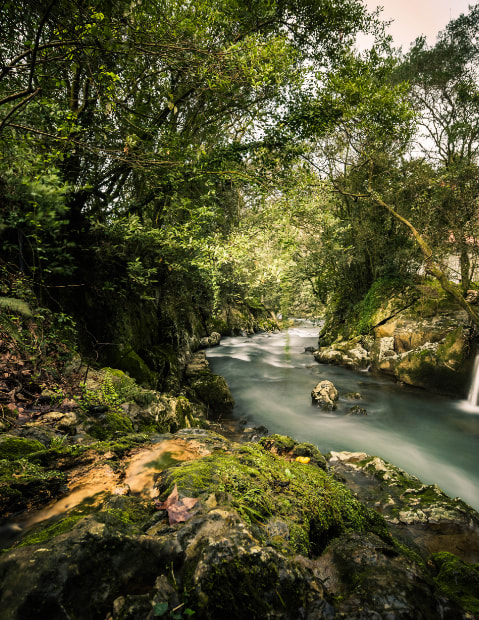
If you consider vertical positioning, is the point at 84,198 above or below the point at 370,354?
above

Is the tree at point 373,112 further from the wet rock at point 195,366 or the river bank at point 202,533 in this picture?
the wet rock at point 195,366

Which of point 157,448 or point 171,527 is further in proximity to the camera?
point 157,448

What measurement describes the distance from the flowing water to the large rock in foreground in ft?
15.5

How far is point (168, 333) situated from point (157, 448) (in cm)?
702

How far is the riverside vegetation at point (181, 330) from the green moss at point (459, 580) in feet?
0.08

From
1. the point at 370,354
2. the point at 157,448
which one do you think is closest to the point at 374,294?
the point at 370,354

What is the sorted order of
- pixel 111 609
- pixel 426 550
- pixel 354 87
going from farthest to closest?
pixel 354 87 → pixel 426 550 → pixel 111 609

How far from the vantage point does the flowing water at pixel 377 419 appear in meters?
6.11

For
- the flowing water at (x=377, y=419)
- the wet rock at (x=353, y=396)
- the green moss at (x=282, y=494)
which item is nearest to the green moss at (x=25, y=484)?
the green moss at (x=282, y=494)

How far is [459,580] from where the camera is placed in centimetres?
227

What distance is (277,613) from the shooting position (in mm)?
1231

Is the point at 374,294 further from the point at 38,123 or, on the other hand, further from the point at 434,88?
the point at 38,123

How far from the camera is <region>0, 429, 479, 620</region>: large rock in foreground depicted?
1.16m

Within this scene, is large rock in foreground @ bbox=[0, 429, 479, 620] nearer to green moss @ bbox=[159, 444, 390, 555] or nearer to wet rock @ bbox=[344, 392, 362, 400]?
green moss @ bbox=[159, 444, 390, 555]
